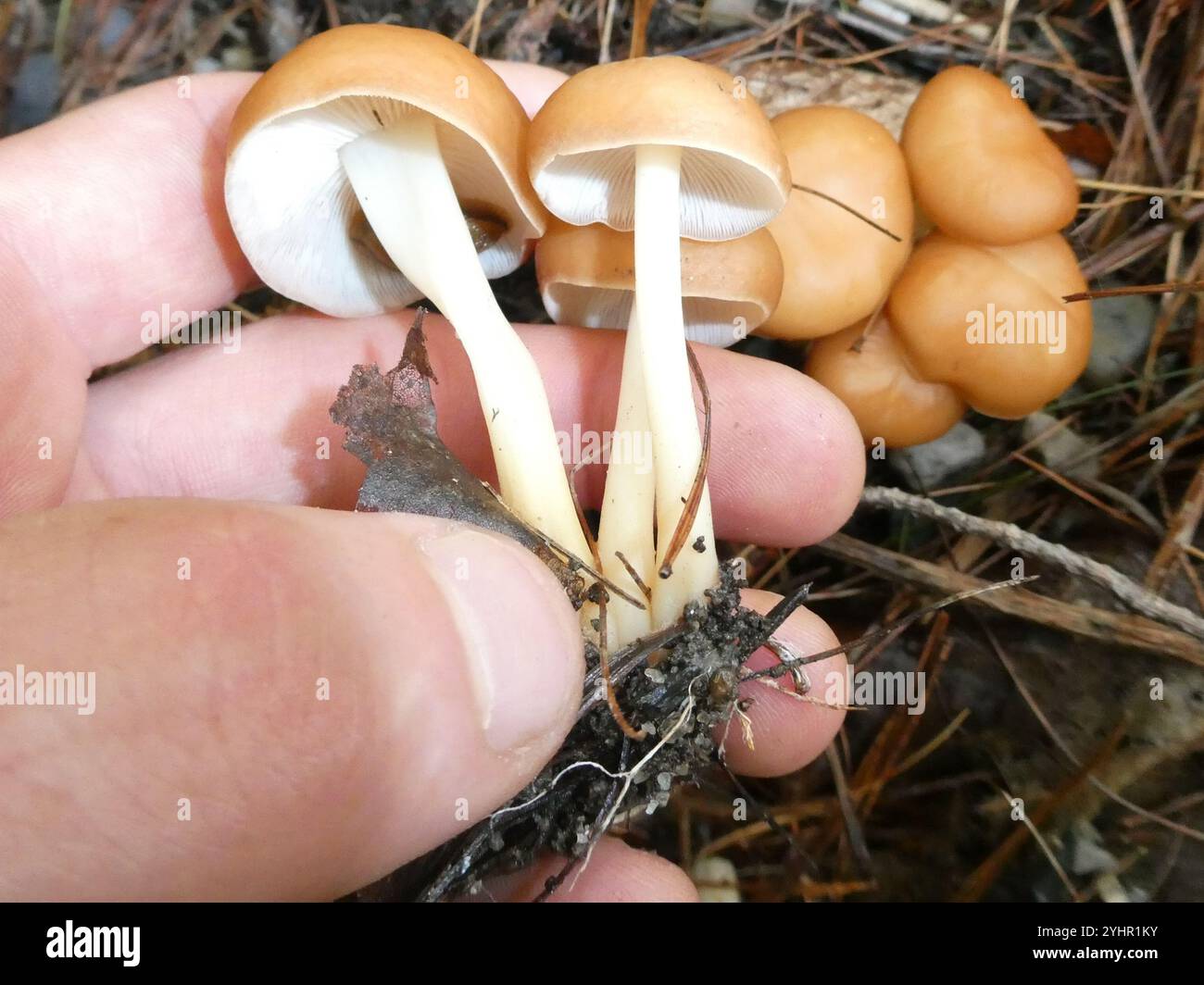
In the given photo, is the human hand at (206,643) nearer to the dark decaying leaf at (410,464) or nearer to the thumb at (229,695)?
the thumb at (229,695)

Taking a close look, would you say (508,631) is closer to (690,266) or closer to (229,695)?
(229,695)

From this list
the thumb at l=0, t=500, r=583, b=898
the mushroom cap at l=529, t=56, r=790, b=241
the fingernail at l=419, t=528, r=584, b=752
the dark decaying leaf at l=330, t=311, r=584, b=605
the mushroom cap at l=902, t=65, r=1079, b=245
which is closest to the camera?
the thumb at l=0, t=500, r=583, b=898

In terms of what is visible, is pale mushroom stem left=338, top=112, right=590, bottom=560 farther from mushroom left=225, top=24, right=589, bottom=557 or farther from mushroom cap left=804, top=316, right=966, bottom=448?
mushroom cap left=804, top=316, right=966, bottom=448

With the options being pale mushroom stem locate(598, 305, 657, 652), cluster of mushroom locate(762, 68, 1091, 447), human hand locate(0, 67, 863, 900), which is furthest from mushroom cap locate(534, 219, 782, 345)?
human hand locate(0, 67, 863, 900)

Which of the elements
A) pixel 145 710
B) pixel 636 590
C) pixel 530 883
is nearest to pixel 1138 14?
pixel 636 590

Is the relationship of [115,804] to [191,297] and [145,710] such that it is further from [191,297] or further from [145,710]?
[191,297]

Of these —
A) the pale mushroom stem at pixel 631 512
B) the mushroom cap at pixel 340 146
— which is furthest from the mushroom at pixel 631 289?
the mushroom cap at pixel 340 146

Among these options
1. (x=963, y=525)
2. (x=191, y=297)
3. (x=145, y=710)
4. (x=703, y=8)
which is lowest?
(x=963, y=525)
